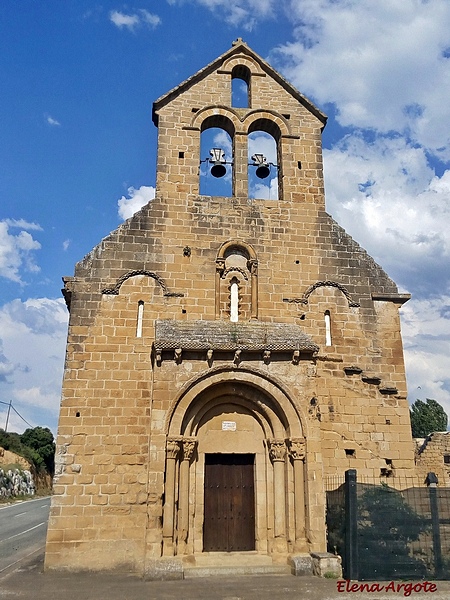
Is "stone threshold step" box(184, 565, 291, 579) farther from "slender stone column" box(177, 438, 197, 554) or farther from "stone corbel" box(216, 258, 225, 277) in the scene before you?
"stone corbel" box(216, 258, 225, 277)

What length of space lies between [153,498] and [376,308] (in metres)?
7.49

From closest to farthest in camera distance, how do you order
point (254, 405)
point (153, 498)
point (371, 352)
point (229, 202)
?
point (153, 498) → point (254, 405) → point (371, 352) → point (229, 202)

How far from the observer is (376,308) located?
44.5 feet

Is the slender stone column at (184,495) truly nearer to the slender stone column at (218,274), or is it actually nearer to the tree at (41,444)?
the slender stone column at (218,274)

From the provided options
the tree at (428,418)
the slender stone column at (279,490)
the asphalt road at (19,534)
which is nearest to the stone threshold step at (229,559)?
the slender stone column at (279,490)

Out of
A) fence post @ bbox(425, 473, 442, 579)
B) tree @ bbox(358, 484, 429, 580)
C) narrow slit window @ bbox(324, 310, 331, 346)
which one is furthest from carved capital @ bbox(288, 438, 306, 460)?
narrow slit window @ bbox(324, 310, 331, 346)

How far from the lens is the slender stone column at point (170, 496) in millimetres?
10148

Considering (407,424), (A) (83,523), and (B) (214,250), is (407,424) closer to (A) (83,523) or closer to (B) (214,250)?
(B) (214,250)

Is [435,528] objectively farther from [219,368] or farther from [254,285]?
[254,285]

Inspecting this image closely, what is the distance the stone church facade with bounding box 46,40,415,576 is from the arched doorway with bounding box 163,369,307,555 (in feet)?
0.11

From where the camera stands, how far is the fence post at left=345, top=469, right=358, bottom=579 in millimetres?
9383

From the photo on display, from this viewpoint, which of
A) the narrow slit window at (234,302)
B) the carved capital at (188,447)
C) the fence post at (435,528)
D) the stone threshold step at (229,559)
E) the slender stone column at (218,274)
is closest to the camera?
→ the fence post at (435,528)

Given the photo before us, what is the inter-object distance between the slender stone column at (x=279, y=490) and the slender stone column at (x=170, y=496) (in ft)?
7.26

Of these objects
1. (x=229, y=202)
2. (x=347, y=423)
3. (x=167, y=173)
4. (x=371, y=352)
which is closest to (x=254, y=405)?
(x=347, y=423)
